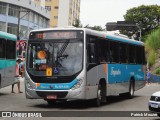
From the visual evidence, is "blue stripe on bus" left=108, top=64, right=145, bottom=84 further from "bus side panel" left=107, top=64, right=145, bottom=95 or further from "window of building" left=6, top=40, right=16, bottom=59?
"window of building" left=6, top=40, right=16, bottom=59

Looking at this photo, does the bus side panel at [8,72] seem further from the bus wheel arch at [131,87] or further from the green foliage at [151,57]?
the green foliage at [151,57]

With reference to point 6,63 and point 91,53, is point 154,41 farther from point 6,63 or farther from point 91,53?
point 91,53

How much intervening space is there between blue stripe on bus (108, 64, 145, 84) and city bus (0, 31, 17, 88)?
5.45 metres

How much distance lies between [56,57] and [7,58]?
641 cm

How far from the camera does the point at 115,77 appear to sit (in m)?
20.1

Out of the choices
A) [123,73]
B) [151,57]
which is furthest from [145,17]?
[123,73]

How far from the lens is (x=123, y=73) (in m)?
21.5

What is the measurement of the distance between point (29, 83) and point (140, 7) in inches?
3309

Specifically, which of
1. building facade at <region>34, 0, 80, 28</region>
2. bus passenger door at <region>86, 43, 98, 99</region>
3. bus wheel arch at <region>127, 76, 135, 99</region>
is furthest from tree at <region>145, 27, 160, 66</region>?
building facade at <region>34, 0, 80, 28</region>

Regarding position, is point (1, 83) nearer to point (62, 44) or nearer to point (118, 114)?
point (62, 44)

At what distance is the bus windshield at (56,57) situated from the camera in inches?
645

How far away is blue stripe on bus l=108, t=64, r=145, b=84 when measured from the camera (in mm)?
19391

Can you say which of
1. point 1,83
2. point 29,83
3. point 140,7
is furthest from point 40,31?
point 140,7

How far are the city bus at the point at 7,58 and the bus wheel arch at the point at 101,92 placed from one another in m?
5.58
